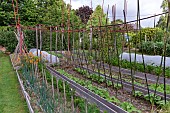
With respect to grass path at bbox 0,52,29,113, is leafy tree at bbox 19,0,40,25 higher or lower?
higher

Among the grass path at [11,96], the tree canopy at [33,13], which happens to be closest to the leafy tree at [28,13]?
the tree canopy at [33,13]

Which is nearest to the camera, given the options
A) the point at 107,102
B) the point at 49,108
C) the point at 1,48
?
the point at 49,108

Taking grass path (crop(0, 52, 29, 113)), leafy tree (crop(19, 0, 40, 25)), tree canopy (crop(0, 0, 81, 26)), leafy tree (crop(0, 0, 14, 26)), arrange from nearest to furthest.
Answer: grass path (crop(0, 52, 29, 113)), tree canopy (crop(0, 0, 81, 26)), leafy tree (crop(0, 0, 14, 26)), leafy tree (crop(19, 0, 40, 25))

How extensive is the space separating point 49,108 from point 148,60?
5.48 metres

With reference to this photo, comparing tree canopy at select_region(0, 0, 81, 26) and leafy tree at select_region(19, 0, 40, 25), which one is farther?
leafy tree at select_region(19, 0, 40, 25)

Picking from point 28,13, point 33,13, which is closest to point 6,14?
point 28,13

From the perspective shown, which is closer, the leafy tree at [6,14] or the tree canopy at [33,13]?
the tree canopy at [33,13]

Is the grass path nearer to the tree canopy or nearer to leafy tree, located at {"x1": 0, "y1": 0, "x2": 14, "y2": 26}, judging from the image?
the tree canopy

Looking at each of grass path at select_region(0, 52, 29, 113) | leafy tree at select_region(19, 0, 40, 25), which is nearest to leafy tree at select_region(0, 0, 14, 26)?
leafy tree at select_region(19, 0, 40, 25)

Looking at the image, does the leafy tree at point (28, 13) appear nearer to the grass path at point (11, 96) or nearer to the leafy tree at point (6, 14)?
the leafy tree at point (6, 14)

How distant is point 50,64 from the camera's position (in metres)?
8.23

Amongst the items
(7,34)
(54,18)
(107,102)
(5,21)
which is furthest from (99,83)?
(5,21)

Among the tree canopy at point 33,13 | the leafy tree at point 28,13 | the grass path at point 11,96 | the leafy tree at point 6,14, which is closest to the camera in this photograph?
the grass path at point 11,96

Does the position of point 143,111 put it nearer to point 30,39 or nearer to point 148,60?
point 148,60
